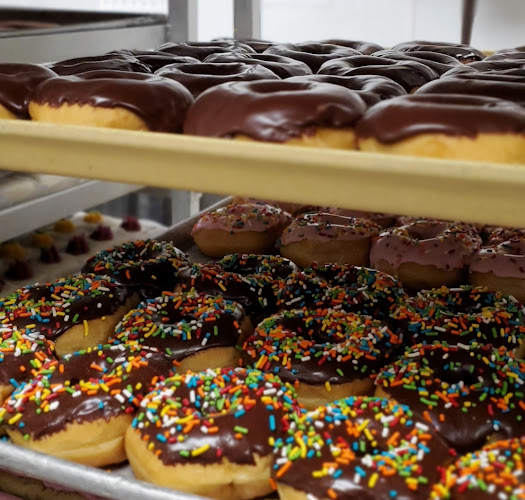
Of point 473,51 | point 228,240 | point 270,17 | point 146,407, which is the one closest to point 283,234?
point 228,240

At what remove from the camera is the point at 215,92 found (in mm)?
1124

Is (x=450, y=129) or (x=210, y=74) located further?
(x=210, y=74)

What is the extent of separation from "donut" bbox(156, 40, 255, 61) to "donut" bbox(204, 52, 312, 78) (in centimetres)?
9

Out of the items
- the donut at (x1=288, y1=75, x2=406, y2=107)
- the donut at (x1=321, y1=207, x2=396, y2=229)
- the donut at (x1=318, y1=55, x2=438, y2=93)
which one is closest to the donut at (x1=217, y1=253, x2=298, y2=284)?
the donut at (x1=321, y1=207, x2=396, y2=229)

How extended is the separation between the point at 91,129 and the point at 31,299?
0.78 m

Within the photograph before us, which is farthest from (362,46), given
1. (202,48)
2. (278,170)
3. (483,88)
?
(278,170)

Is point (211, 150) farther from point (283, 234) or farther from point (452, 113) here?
point (283, 234)

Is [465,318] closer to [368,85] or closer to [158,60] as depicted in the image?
[368,85]

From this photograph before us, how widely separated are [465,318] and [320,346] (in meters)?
0.35

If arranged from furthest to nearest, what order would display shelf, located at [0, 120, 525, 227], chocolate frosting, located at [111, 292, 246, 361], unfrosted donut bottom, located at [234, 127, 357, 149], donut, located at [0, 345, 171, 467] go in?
chocolate frosting, located at [111, 292, 246, 361], donut, located at [0, 345, 171, 467], unfrosted donut bottom, located at [234, 127, 357, 149], display shelf, located at [0, 120, 525, 227]

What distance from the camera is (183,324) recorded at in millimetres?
1545

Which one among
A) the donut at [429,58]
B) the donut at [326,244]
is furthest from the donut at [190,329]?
the donut at [429,58]

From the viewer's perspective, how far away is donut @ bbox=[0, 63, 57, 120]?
1.22 meters

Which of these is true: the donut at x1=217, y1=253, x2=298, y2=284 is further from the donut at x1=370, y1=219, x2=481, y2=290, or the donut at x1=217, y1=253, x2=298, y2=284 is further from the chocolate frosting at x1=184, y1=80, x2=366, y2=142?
the chocolate frosting at x1=184, y1=80, x2=366, y2=142
